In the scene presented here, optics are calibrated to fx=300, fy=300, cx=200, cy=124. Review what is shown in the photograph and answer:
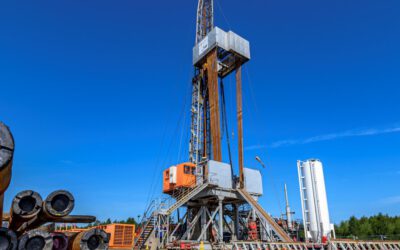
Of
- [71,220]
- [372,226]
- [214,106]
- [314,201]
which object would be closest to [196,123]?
[214,106]

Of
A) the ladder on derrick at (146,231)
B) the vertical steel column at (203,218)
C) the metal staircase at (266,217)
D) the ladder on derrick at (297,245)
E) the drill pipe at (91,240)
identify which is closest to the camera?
the drill pipe at (91,240)

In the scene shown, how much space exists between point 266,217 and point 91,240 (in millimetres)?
18513

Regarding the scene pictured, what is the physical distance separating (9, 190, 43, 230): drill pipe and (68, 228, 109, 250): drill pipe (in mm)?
1198

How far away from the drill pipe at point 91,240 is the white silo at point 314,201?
12.3 m

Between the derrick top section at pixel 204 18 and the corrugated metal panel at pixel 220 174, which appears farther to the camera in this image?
the derrick top section at pixel 204 18

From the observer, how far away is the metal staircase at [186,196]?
2351cm

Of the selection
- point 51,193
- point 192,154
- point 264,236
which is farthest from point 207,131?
point 51,193

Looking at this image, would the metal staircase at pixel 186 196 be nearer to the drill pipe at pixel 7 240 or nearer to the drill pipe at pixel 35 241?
the drill pipe at pixel 35 241

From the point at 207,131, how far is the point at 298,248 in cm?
1925

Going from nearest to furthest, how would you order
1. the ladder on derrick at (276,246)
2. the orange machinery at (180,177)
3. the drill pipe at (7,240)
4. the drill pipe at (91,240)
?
1. the drill pipe at (7,240)
2. the drill pipe at (91,240)
3. the ladder on derrick at (276,246)
4. the orange machinery at (180,177)

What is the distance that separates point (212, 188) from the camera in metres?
25.5

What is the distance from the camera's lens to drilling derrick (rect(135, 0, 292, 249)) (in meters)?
24.0

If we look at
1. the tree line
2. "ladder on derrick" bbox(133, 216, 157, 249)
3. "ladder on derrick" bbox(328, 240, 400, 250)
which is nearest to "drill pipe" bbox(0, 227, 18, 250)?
"ladder on derrick" bbox(328, 240, 400, 250)

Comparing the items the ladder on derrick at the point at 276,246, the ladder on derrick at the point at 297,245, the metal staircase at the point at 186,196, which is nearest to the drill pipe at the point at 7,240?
the ladder on derrick at the point at 297,245
